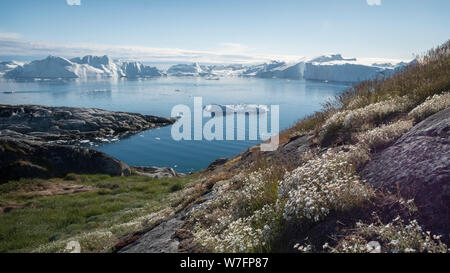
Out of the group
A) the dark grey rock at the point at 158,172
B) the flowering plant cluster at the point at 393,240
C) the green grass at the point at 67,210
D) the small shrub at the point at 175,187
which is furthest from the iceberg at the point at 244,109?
the flowering plant cluster at the point at 393,240

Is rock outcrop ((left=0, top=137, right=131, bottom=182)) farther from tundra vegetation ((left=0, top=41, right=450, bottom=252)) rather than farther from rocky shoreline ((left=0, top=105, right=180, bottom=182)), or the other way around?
tundra vegetation ((left=0, top=41, right=450, bottom=252))

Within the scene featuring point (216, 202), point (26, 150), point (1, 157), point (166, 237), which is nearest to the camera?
point (166, 237)

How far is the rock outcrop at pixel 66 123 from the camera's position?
7706 centimetres

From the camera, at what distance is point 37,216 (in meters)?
15.7

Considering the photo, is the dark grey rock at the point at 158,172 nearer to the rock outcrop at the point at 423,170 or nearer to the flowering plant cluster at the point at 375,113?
the flowering plant cluster at the point at 375,113

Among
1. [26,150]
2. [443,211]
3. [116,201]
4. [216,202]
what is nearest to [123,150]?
[26,150]

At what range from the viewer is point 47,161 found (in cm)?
2964

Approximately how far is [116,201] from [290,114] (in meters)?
81.3

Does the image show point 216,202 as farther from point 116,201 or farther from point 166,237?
point 116,201

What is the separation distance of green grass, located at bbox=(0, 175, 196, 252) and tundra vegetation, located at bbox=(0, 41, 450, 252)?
9 centimetres

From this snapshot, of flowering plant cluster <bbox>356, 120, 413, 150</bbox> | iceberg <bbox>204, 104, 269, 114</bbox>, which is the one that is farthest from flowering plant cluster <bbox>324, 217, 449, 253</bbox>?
iceberg <bbox>204, 104, 269, 114</bbox>

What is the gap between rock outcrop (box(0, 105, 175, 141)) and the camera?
3034 inches

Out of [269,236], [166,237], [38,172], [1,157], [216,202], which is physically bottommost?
[38,172]

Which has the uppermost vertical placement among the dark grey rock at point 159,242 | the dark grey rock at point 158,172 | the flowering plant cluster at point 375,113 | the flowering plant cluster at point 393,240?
the flowering plant cluster at point 375,113
